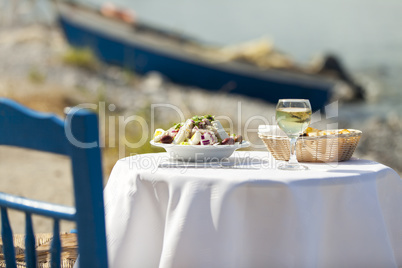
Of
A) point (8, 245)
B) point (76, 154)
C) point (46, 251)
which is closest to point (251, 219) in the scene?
point (8, 245)

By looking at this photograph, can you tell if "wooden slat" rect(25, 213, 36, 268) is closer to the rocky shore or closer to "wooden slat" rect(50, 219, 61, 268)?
"wooden slat" rect(50, 219, 61, 268)

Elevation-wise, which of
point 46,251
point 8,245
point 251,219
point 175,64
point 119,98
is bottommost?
point 46,251

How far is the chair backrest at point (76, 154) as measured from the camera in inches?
33.0

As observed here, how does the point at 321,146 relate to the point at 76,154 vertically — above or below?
below

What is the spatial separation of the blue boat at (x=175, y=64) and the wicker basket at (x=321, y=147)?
17.8 meters

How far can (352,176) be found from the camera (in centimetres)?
206

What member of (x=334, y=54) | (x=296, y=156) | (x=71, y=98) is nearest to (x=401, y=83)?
(x=334, y=54)

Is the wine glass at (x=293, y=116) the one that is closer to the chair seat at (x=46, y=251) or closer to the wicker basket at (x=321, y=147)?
the wicker basket at (x=321, y=147)

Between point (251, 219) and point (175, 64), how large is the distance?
19388 millimetres

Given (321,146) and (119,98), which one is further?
(119,98)

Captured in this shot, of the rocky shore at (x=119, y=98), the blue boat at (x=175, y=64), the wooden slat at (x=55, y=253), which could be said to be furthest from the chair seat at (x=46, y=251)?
the blue boat at (x=175, y=64)

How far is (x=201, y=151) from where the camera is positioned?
94.0 inches

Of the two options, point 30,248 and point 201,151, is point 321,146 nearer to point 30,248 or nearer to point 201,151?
point 201,151

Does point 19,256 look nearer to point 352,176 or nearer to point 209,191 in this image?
point 209,191
